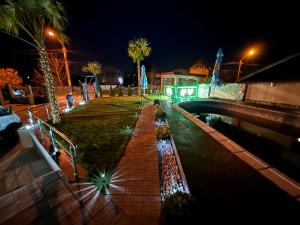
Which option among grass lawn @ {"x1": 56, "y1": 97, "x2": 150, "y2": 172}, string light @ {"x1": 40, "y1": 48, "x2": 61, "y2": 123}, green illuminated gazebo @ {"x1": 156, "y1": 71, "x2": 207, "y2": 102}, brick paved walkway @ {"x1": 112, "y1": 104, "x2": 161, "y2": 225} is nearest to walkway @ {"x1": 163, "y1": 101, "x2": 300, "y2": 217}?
brick paved walkway @ {"x1": 112, "y1": 104, "x2": 161, "y2": 225}

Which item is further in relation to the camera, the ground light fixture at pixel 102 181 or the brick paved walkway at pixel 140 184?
the ground light fixture at pixel 102 181

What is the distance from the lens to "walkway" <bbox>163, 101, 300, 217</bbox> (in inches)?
132

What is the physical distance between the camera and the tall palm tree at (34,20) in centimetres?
645

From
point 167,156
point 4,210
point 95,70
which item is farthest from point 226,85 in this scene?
point 95,70

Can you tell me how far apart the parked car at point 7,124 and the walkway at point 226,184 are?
27.2 feet

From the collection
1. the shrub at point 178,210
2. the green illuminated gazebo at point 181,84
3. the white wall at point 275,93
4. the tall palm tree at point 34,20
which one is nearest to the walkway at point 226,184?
→ the shrub at point 178,210

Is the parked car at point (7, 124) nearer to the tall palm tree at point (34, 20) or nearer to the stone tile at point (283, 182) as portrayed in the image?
the tall palm tree at point (34, 20)

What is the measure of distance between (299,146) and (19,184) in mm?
12283

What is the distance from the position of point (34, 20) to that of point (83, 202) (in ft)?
29.2

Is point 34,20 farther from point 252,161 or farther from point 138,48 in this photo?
point 138,48

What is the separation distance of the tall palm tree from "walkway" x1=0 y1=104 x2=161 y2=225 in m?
6.59

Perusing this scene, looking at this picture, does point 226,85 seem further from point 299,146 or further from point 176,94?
point 299,146

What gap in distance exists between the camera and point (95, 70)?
130ft

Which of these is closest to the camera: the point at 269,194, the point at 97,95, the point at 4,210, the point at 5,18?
the point at 4,210
